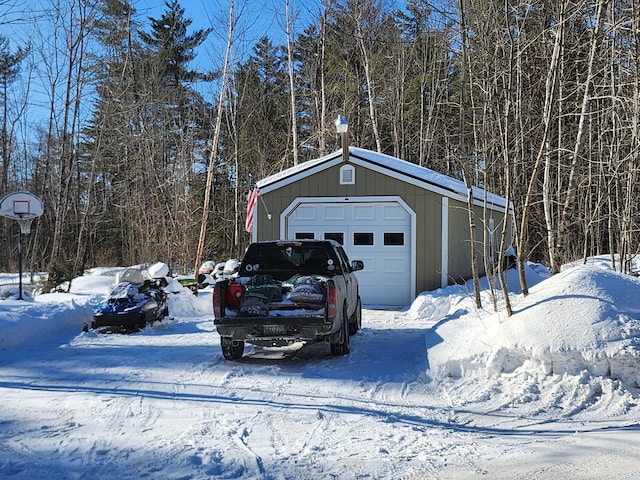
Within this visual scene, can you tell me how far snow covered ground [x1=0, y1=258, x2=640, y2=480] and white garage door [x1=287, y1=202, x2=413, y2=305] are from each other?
17.6 ft

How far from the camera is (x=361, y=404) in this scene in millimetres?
5355

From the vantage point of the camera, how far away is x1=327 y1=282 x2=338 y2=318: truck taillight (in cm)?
688

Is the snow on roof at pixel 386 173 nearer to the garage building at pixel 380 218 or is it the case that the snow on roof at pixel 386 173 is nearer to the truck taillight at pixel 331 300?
the garage building at pixel 380 218

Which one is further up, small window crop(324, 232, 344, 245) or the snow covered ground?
small window crop(324, 232, 344, 245)

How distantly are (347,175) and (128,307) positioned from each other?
659 cm

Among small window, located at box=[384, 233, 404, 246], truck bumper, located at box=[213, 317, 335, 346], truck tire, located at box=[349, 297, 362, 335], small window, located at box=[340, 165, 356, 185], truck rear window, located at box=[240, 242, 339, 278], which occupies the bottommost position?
truck tire, located at box=[349, 297, 362, 335]

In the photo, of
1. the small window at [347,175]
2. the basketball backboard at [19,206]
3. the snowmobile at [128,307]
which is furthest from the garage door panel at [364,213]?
the basketball backboard at [19,206]

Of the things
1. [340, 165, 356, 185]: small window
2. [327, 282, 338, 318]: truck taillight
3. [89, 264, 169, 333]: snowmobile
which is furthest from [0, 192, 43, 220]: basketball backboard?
[327, 282, 338, 318]: truck taillight

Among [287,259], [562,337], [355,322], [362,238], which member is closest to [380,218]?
[362,238]

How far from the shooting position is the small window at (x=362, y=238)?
13977 mm

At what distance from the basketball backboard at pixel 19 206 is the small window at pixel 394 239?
838 cm

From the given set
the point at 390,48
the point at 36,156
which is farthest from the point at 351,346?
the point at 36,156

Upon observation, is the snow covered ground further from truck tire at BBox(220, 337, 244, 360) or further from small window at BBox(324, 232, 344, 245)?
small window at BBox(324, 232, 344, 245)

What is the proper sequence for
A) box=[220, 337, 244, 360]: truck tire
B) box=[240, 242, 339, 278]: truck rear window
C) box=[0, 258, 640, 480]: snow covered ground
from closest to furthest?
box=[0, 258, 640, 480]: snow covered ground, box=[220, 337, 244, 360]: truck tire, box=[240, 242, 339, 278]: truck rear window
